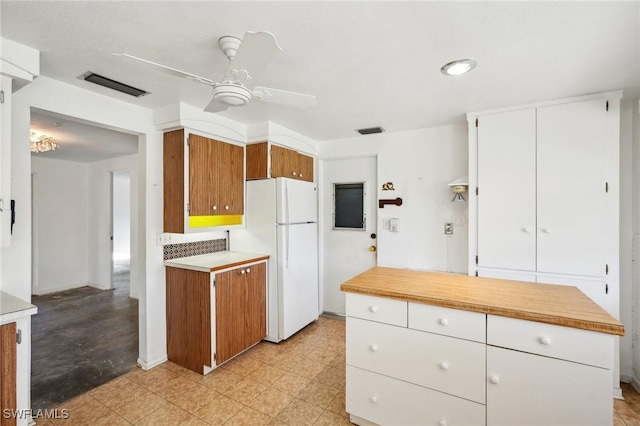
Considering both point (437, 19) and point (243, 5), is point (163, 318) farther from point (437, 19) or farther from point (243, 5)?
point (437, 19)

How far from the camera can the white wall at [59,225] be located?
5.09m

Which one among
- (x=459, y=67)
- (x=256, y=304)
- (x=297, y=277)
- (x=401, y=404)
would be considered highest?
(x=459, y=67)

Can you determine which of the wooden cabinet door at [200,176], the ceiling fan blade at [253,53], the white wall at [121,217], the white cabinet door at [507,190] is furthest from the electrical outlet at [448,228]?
the white wall at [121,217]

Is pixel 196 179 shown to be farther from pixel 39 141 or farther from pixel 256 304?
pixel 39 141

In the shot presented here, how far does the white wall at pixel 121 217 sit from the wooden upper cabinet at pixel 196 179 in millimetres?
6282

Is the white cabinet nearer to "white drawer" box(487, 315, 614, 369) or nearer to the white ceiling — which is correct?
the white ceiling

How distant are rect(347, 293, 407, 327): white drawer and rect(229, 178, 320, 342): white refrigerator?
4.74 feet

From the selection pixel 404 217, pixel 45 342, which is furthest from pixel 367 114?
pixel 45 342

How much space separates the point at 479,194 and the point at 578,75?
3.71 feet

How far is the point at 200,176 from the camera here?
2840 millimetres

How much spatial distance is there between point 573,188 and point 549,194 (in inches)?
6.8

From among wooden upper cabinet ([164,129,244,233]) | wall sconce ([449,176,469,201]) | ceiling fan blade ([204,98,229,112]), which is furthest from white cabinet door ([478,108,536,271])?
wooden upper cabinet ([164,129,244,233])

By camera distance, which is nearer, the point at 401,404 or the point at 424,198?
the point at 401,404

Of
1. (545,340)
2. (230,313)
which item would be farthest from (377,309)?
(230,313)
